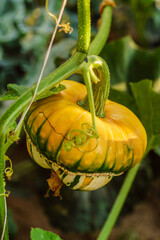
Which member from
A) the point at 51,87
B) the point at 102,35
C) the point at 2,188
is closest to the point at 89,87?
the point at 51,87

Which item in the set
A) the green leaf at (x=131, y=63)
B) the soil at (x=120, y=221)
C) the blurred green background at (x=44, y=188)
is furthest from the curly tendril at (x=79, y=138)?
the soil at (x=120, y=221)

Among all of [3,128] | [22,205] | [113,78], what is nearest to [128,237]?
[22,205]

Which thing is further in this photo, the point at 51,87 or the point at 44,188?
the point at 44,188

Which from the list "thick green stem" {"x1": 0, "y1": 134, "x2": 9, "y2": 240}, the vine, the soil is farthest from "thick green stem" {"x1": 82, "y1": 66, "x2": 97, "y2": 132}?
the soil

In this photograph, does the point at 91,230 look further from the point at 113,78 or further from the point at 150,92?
the point at 150,92

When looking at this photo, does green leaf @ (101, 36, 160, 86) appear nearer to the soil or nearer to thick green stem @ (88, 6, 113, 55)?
thick green stem @ (88, 6, 113, 55)

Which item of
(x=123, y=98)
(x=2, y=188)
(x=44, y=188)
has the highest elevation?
(x=2, y=188)

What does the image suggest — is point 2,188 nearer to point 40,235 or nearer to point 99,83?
point 40,235
